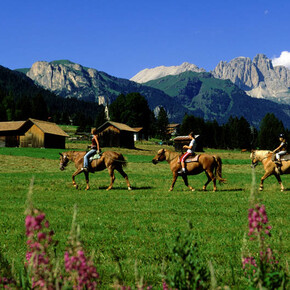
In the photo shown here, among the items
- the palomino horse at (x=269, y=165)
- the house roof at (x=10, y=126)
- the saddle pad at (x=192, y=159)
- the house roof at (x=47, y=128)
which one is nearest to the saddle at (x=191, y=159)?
the saddle pad at (x=192, y=159)

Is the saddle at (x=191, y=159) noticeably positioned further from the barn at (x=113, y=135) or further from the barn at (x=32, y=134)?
the barn at (x=113, y=135)

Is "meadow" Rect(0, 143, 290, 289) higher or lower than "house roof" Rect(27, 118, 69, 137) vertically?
lower

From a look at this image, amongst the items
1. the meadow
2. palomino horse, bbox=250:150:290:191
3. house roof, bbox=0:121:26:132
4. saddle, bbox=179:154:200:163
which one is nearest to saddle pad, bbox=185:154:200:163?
saddle, bbox=179:154:200:163

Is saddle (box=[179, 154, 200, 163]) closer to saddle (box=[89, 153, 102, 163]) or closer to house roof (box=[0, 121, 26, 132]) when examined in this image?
saddle (box=[89, 153, 102, 163])

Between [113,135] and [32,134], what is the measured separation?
69.5 feet

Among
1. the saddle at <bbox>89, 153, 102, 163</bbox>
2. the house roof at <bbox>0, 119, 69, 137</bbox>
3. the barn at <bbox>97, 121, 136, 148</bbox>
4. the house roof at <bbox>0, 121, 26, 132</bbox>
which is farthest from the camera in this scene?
the barn at <bbox>97, 121, 136, 148</bbox>

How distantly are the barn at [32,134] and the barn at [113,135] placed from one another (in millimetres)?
12755

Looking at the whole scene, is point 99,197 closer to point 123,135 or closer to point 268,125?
point 123,135

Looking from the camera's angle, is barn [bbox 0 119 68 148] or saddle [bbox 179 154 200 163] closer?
saddle [bbox 179 154 200 163]

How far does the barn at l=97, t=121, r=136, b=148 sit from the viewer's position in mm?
86625

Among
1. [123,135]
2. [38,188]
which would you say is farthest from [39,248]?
[123,135]

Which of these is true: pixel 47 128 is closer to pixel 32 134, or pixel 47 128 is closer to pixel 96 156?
pixel 32 134

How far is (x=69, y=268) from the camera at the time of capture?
7.95 feet

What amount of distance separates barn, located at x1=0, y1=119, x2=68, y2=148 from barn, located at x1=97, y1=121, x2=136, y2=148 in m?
12.8
